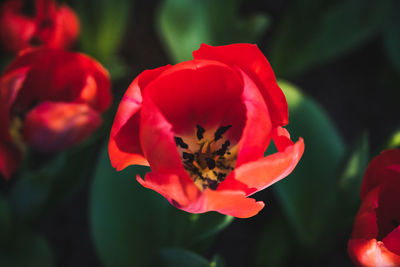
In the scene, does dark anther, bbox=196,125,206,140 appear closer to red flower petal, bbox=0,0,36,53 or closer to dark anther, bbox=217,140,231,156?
dark anther, bbox=217,140,231,156

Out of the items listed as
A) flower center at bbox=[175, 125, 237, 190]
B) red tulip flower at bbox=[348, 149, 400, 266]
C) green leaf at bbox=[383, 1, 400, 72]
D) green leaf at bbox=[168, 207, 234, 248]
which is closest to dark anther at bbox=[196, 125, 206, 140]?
flower center at bbox=[175, 125, 237, 190]

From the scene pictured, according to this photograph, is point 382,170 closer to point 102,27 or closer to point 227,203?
point 227,203

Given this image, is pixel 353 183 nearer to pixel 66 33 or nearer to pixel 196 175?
pixel 196 175

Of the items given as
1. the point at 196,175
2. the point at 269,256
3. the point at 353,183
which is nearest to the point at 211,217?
the point at 196,175

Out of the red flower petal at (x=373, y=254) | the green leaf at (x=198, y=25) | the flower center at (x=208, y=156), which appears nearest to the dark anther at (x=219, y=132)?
the flower center at (x=208, y=156)

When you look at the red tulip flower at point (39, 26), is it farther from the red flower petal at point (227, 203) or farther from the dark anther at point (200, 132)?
the red flower petal at point (227, 203)
